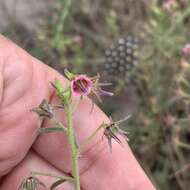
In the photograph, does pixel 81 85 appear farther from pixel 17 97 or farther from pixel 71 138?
pixel 17 97

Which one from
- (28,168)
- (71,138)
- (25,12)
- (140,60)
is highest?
(25,12)

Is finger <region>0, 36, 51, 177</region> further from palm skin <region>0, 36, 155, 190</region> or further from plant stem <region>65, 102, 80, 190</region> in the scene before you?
plant stem <region>65, 102, 80, 190</region>

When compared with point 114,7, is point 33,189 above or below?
below

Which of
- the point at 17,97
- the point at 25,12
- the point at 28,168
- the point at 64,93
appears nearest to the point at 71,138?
the point at 64,93

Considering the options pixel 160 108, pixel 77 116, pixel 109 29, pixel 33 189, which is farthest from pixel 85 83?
pixel 109 29

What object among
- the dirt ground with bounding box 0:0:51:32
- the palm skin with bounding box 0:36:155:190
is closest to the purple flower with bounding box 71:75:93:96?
the palm skin with bounding box 0:36:155:190

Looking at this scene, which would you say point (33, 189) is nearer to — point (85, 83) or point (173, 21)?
point (85, 83)
